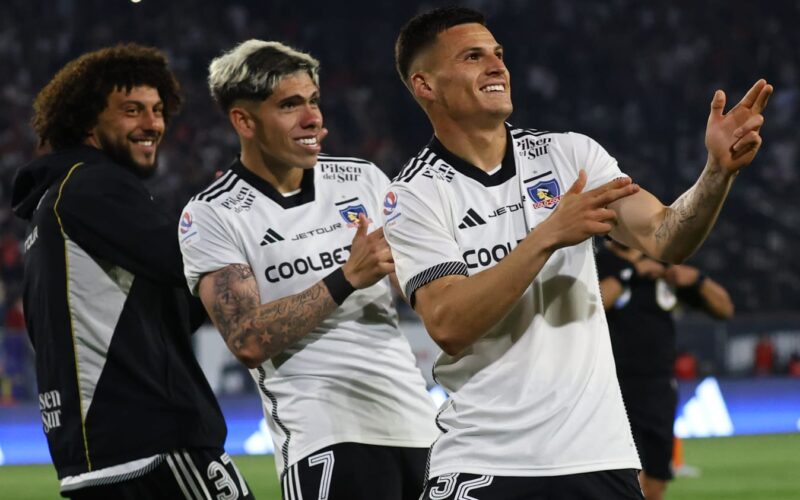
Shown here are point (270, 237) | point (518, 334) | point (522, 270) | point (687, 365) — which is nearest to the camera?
point (522, 270)

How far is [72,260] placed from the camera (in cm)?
423

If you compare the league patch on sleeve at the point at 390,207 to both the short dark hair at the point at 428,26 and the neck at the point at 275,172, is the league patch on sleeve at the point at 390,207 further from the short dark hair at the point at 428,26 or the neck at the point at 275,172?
the neck at the point at 275,172

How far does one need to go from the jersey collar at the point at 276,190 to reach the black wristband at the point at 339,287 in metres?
0.50

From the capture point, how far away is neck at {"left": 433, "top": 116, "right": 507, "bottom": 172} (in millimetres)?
3820

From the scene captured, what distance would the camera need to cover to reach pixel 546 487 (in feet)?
11.4

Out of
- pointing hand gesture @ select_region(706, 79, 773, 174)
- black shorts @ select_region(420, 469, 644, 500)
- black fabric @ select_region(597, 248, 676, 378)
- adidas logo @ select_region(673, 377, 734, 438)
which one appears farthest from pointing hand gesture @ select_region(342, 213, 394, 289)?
adidas logo @ select_region(673, 377, 734, 438)

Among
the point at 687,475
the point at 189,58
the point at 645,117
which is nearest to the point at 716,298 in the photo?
the point at 687,475

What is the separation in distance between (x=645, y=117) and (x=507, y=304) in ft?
67.0

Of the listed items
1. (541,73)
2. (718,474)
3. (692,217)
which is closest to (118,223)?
(692,217)

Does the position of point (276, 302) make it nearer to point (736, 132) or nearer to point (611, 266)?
point (736, 132)

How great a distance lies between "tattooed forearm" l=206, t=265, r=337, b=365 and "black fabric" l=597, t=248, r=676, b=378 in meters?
4.95

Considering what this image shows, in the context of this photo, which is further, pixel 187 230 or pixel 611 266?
pixel 611 266

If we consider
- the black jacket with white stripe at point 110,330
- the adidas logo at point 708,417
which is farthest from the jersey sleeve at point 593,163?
the adidas logo at point 708,417

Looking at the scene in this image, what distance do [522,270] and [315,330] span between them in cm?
117
